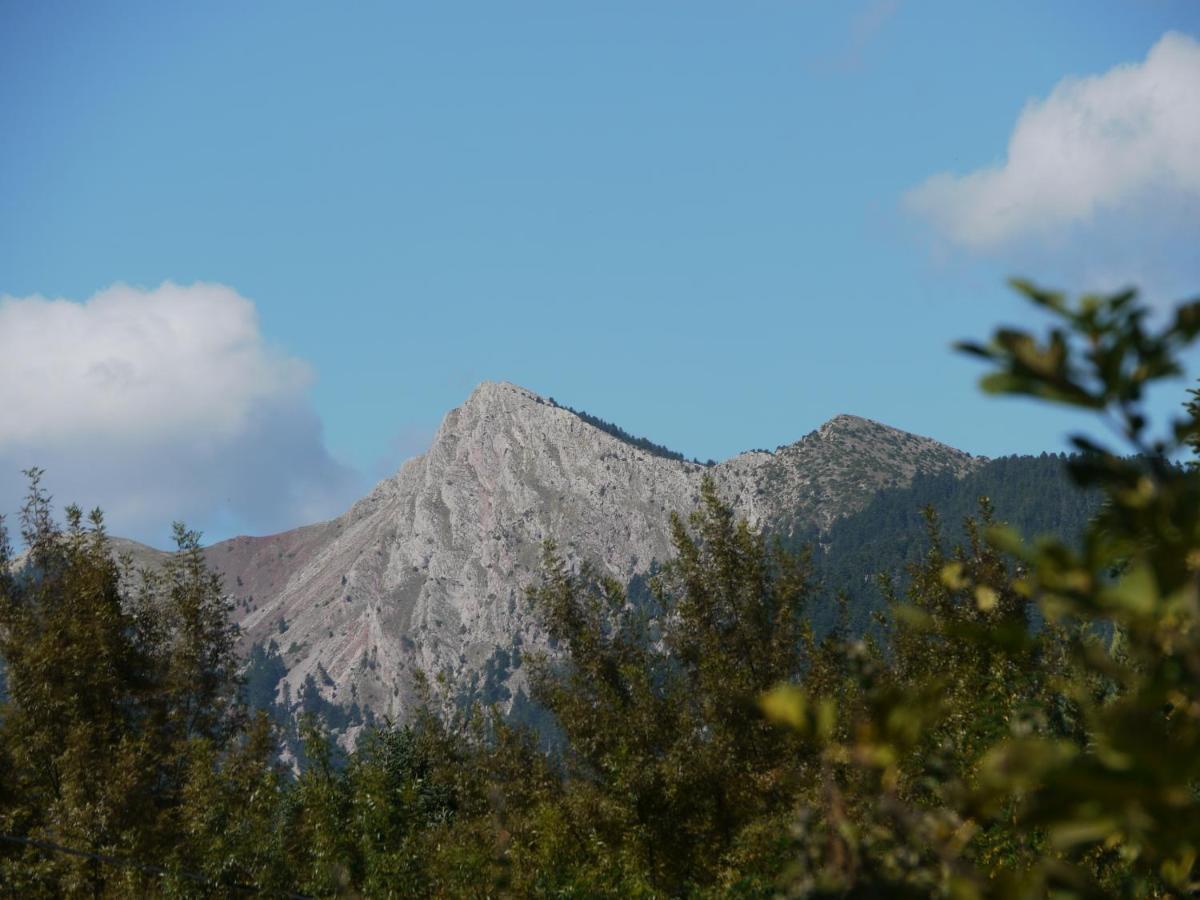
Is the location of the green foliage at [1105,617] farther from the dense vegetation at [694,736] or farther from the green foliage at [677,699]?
the green foliage at [677,699]

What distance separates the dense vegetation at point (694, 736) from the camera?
171 cm

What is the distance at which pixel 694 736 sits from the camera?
78.3 ft

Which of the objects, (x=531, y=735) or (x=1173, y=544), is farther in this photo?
(x=531, y=735)

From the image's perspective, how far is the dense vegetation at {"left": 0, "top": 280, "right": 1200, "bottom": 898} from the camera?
5.60 ft

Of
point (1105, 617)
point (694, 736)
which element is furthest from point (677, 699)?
point (1105, 617)

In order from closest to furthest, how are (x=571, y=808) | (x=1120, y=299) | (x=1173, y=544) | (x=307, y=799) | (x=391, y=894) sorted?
(x=1173, y=544), (x=1120, y=299), (x=391, y=894), (x=571, y=808), (x=307, y=799)

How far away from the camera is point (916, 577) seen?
34312 mm

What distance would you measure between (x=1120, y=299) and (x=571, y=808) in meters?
22.9

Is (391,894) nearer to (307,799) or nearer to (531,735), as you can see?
(307,799)

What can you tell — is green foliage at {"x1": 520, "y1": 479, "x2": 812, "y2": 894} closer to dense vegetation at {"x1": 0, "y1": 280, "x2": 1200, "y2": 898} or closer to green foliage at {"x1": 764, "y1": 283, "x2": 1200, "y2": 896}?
dense vegetation at {"x1": 0, "y1": 280, "x2": 1200, "y2": 898}

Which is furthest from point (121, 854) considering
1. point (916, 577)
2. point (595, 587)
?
point (916, 577)

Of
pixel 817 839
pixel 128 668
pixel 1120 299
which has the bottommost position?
pixel 817 839

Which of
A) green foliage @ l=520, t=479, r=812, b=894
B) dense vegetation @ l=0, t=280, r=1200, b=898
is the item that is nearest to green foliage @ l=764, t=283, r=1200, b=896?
dense vegetation @ l=0, t=280, r=1200, b=898

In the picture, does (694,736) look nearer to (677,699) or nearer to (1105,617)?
(677,699)
